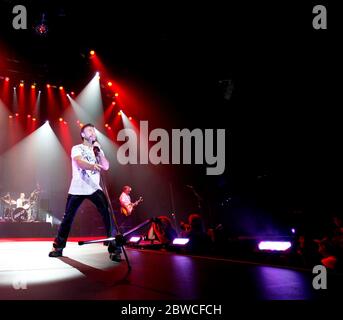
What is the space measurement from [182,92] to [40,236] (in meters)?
8.01

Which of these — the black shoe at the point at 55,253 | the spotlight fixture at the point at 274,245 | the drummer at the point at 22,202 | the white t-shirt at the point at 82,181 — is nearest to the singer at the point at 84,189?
the white t-shirt at the point at 82,181

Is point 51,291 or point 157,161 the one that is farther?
point 157,161

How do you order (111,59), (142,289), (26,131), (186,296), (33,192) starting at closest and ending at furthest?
(186,296) < (142,289) < (111,59) < (33,192) < (26,131)

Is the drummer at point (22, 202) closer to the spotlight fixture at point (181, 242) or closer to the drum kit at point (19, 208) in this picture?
the drum kit at point (19, 208)

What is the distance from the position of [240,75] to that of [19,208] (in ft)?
37.5

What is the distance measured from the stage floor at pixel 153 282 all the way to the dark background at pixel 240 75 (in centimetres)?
405

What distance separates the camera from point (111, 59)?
9.70 m

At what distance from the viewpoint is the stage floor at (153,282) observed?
2295 mm

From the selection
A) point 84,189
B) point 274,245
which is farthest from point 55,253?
point 274,245

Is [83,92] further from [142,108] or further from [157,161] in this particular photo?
[157,161]

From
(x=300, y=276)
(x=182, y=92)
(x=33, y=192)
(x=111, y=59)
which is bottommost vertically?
(x=300, y=276)

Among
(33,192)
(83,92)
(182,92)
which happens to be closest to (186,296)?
(182,92)

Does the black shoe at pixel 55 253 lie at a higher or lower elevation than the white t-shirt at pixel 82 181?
lower
